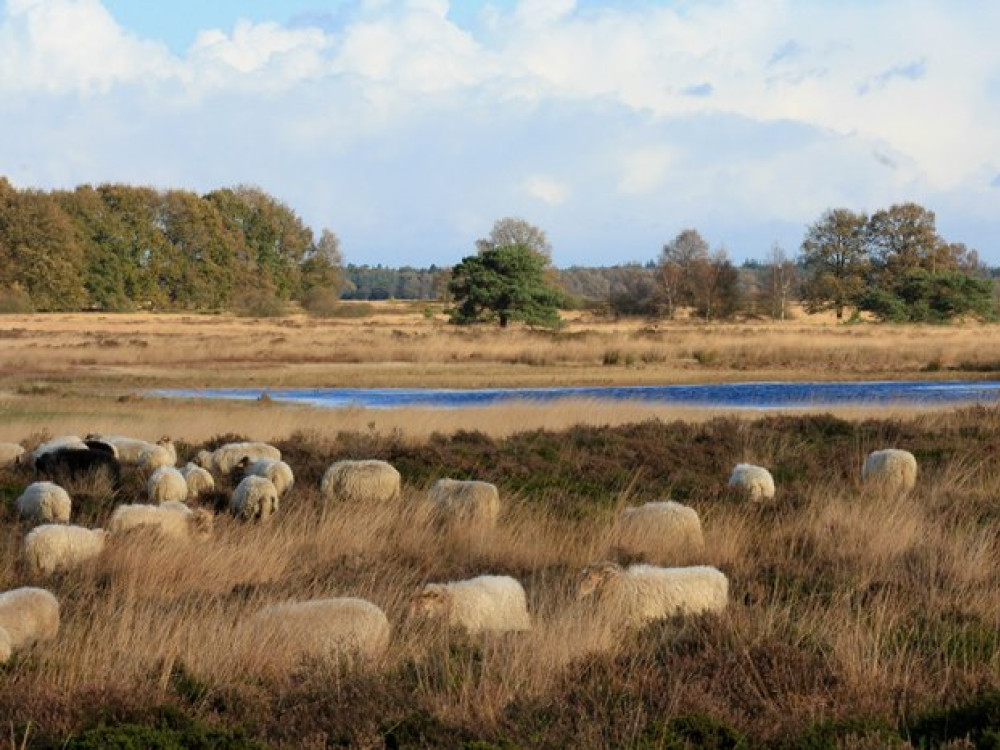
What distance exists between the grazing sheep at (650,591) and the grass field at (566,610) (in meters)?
0.23

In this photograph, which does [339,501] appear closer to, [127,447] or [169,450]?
[169,450]

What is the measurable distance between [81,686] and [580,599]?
345cm

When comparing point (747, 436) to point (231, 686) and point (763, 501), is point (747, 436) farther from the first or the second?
point (231, 686)

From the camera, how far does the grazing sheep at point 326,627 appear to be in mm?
8062

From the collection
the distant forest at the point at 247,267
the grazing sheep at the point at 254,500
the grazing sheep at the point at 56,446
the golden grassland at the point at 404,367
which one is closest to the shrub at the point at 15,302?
the distant forest at the point at 247,267

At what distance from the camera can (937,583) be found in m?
10.8

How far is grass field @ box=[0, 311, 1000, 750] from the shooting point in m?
6.90

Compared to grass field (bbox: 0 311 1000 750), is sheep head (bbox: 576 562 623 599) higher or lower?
higher

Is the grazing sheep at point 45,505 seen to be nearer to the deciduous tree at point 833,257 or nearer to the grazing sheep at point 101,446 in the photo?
the grazing sheep at point 101,446

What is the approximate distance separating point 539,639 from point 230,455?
10.1 metres

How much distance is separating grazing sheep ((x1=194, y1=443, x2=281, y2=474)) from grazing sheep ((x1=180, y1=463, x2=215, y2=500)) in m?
1.48

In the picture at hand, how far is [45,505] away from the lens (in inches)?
529

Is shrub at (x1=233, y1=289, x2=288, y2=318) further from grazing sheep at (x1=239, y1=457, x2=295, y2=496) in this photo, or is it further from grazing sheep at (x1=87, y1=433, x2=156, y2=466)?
grazing sheep at (x1=239, y1=457, x2=295, y2=496)

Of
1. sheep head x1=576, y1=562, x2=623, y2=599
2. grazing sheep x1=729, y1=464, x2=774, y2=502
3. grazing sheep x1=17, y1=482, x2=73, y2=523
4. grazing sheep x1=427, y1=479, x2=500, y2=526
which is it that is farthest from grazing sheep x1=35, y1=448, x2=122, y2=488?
sheep head x1=576, y1=562, x2=623, y2=599
